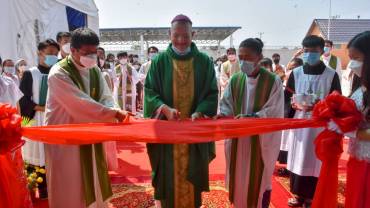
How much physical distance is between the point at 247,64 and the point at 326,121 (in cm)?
99

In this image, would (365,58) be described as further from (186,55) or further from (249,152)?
(186,55)

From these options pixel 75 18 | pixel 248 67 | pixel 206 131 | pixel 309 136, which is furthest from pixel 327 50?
pixel 75 18

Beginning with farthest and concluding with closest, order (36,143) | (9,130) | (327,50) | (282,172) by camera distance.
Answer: (327,50) → (282,172) → (36,143) → (9,130)

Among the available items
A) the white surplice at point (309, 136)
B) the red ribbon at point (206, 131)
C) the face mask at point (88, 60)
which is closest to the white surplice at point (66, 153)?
the face mask at point (88, 60)

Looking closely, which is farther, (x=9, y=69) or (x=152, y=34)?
(x=152, y=34)

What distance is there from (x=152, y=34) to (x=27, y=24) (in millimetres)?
27584

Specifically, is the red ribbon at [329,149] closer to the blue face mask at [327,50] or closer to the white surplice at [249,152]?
the white surplice at [249,152]

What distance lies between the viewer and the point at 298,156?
12.8 ft

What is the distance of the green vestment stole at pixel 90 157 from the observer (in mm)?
3086

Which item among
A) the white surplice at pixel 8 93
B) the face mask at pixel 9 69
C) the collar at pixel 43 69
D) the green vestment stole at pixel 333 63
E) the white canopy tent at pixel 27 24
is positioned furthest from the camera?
the white canopy tent at pixel 27 24

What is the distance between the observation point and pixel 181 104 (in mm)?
3340

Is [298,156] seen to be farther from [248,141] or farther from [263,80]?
[263,80]

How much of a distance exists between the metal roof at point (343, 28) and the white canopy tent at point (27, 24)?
22.7 meters

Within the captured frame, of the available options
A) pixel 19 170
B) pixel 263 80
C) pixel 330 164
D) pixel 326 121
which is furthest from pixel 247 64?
pixel 19 170
